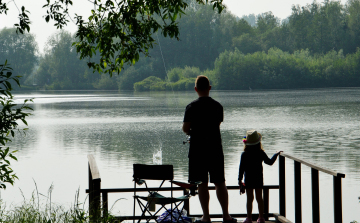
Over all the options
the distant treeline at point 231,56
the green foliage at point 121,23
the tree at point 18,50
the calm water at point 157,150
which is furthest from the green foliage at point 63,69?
the green foliage at point 121,23

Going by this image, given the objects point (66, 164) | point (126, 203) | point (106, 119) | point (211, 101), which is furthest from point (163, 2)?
point (106, 119)

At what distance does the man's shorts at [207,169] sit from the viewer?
15.0 feet

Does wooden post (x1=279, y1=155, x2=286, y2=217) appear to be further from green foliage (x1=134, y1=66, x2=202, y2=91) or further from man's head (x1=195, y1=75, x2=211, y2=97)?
green foliage (x1=134, y1=66, x2=202, y2=91)

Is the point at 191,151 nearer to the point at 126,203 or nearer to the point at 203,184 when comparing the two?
the point at 203,184

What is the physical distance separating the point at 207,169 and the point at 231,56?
3014 inches

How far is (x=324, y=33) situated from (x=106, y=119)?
242 ft

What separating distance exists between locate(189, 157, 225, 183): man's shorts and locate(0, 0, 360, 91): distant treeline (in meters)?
74.1

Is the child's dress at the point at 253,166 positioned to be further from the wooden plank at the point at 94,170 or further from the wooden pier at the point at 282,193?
the wooden plank at the point at 94,170

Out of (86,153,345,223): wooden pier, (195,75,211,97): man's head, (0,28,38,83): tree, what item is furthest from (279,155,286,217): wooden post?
(0,28,38,83): tree

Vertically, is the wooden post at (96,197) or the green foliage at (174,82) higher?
the green foliage at (174,82)

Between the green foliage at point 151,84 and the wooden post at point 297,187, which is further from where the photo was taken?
the green foliage at point 151,84

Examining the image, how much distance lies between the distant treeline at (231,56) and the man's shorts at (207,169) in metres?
74.1

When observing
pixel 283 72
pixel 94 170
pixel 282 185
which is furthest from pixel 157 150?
pixel 283 72

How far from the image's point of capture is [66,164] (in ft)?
40.8
